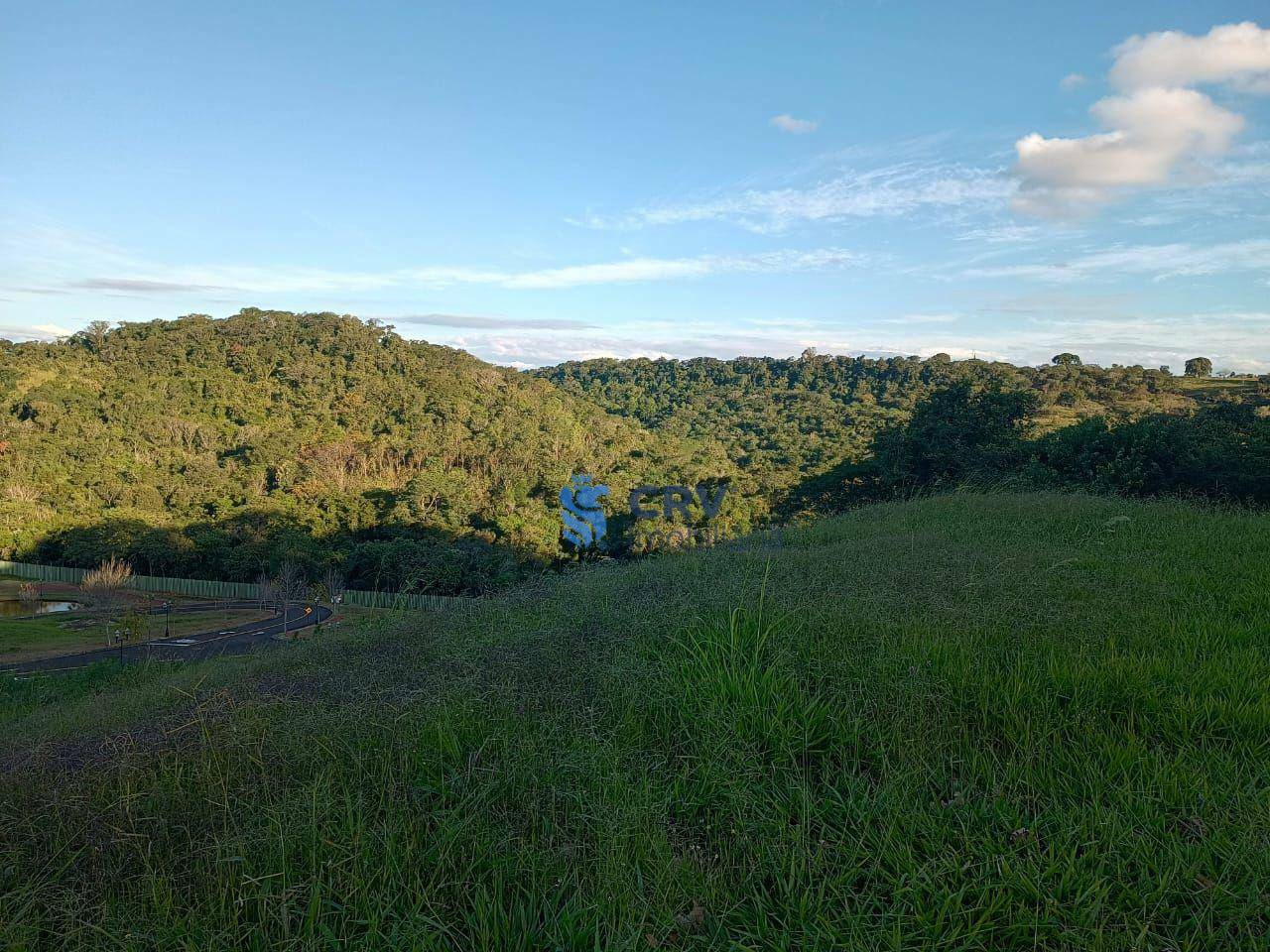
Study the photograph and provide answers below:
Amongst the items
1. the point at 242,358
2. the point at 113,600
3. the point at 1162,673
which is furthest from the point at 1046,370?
the point at 242,358

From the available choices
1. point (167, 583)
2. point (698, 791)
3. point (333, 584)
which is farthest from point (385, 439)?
point (698, 791)

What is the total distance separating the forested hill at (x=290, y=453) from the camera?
34812 millimetres

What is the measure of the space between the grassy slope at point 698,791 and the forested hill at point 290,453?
954 inches

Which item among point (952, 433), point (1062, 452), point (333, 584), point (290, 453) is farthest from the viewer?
point (290, 453)

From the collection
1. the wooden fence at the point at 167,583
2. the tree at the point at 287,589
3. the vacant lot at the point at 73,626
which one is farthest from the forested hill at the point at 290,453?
the vacant lot at the point at 73,626

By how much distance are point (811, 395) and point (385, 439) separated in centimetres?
3214

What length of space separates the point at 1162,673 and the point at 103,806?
13.6ft

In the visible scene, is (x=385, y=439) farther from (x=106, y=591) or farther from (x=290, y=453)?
(x=106, y=591)

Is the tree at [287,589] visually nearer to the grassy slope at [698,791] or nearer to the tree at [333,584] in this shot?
the tree at [333,584]

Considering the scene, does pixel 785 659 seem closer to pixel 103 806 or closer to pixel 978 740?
pixel 978 740

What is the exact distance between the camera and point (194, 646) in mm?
22250

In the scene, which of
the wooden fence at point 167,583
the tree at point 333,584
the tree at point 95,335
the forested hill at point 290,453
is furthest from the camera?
the tree at point 95,335

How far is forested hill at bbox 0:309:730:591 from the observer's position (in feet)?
114

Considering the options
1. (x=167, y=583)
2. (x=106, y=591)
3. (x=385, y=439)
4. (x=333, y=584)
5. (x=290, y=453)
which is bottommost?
(x=167, y=583)
